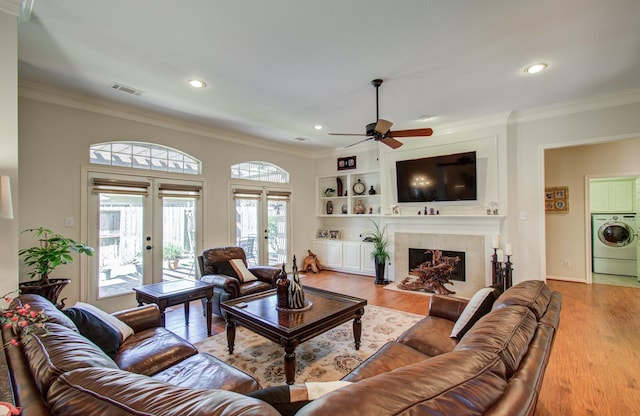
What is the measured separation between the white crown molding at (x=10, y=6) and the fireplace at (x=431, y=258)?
5462 millimetres

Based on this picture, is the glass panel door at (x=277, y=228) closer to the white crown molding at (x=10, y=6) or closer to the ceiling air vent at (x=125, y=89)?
the ceiling air vent at (x=125, y=89)

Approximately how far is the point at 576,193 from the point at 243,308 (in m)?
6.24

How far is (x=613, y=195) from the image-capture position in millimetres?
5902

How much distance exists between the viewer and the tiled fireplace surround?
4.57 meters

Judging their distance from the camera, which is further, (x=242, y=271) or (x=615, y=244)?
(x=615, y=244)

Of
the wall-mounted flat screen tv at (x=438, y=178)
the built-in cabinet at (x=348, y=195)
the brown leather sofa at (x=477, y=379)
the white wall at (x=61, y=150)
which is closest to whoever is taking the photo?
the brown leather sofa at (x=477, y=379)

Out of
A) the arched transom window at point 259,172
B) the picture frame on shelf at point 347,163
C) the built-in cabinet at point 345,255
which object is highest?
the picture frame on shelf at point 347,163

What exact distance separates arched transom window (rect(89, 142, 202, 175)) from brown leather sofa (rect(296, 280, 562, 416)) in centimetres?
440

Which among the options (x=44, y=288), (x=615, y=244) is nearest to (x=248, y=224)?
(x=44, y=288)

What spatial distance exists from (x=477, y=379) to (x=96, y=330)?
2180mm

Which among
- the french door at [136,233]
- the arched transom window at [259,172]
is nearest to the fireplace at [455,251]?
the arched transom window at [259,172]

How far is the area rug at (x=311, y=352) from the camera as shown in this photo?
2.41 m

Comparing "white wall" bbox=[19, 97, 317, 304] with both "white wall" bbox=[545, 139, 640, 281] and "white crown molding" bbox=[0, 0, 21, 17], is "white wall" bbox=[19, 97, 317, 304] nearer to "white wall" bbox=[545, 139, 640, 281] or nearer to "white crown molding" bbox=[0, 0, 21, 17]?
"white crown molding" bbox=[0, 0, 21, 17]

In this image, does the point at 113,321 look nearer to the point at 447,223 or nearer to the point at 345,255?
the point at 447,223
